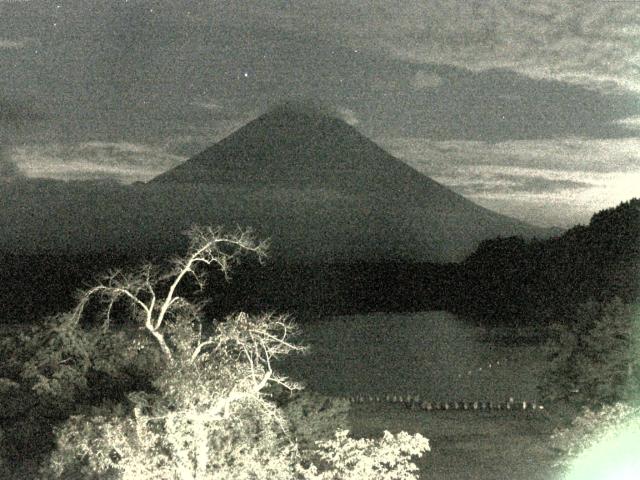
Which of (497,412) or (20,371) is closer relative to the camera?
(20,371)

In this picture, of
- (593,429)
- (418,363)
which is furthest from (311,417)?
(418,363)

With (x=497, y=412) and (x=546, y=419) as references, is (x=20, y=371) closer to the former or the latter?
(x=546, y=419)

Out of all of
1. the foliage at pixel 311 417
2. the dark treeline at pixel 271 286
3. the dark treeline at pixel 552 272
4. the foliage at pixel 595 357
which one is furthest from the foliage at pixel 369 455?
the dark treeline at pixel 271 286

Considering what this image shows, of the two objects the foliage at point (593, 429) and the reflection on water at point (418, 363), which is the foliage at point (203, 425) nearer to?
the foliage at point (593, 429)

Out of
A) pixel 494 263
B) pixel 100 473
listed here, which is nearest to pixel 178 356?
pixel 100 473

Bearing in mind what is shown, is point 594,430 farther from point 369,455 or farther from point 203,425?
point 203,425

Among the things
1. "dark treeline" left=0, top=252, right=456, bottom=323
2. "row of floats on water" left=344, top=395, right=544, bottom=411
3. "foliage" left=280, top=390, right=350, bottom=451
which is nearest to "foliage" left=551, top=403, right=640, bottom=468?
"foliage" left=280, top=390, right=350, bottom=451
